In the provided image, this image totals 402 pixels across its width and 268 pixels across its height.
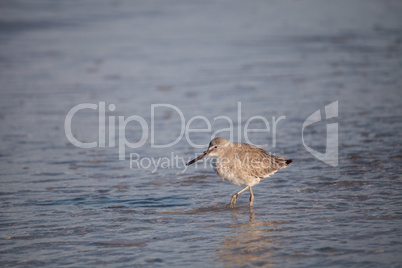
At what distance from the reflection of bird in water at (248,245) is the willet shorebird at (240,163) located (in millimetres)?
823

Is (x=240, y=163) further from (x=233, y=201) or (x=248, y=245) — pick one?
(x=248, y=245)

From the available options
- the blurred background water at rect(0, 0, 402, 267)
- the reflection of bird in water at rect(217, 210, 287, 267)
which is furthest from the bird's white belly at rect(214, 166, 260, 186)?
the reflection of bird in water at rect(217, 210, 287, 267)

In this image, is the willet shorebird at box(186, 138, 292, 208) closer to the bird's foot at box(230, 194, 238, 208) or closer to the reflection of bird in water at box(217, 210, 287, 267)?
the bird's foot at box(230, 194, 238, 208)

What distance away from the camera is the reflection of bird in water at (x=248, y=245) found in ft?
19.0

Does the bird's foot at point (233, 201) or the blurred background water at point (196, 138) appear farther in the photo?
the bird's foot at point (233, 201)

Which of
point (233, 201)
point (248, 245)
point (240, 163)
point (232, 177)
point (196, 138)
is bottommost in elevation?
point (248, 245)

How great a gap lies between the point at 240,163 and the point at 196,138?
3.20 meters

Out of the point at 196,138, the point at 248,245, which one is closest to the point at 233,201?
the point at 248,245

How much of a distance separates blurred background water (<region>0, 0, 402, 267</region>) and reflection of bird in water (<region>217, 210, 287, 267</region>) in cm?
2

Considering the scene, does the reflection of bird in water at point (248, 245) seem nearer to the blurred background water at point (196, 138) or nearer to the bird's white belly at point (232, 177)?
the blurred background water at point (196, 138)

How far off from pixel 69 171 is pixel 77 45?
1098 cm

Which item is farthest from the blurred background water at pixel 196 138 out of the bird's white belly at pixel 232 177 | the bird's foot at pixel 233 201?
the bird's white belly at pixel 232 177

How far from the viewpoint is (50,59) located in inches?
691

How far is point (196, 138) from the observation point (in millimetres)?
10945
